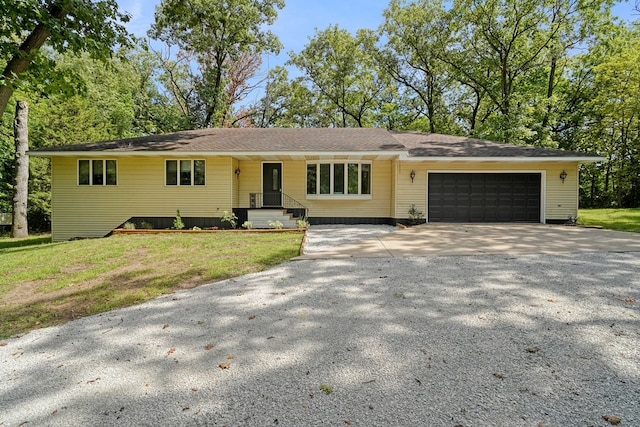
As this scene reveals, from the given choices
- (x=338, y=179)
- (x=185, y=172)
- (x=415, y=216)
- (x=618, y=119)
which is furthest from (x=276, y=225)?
(x=618, y=119)

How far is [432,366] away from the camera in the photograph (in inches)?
→ 98.8

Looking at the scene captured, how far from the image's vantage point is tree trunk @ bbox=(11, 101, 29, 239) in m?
14.5

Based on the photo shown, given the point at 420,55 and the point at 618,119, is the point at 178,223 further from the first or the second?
the point at 618,119

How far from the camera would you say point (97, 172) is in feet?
39.3

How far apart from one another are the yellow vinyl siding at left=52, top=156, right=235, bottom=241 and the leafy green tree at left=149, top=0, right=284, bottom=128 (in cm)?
970

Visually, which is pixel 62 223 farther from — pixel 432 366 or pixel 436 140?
pixel 436 140

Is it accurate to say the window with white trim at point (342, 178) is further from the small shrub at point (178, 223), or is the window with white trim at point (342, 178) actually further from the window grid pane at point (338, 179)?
the small shrub at point (178, 223)

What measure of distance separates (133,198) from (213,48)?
40.2 ft

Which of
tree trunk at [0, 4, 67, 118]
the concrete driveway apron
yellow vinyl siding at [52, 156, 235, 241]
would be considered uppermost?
tree trunk at [0, 4, 67, 118]

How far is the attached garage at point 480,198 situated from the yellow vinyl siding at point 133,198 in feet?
25.3

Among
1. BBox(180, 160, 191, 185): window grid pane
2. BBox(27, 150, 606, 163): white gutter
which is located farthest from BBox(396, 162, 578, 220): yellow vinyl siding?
BBox(180, 160, 191, 185): window grid pane

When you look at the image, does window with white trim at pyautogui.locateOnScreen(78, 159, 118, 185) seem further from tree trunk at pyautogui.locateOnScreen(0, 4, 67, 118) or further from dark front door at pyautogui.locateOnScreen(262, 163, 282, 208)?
dark front door at pyautogui.locateOnScreen(262, 163, 282, 208)

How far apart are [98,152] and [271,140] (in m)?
6.02

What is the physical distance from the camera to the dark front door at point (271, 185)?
13.0 meters
